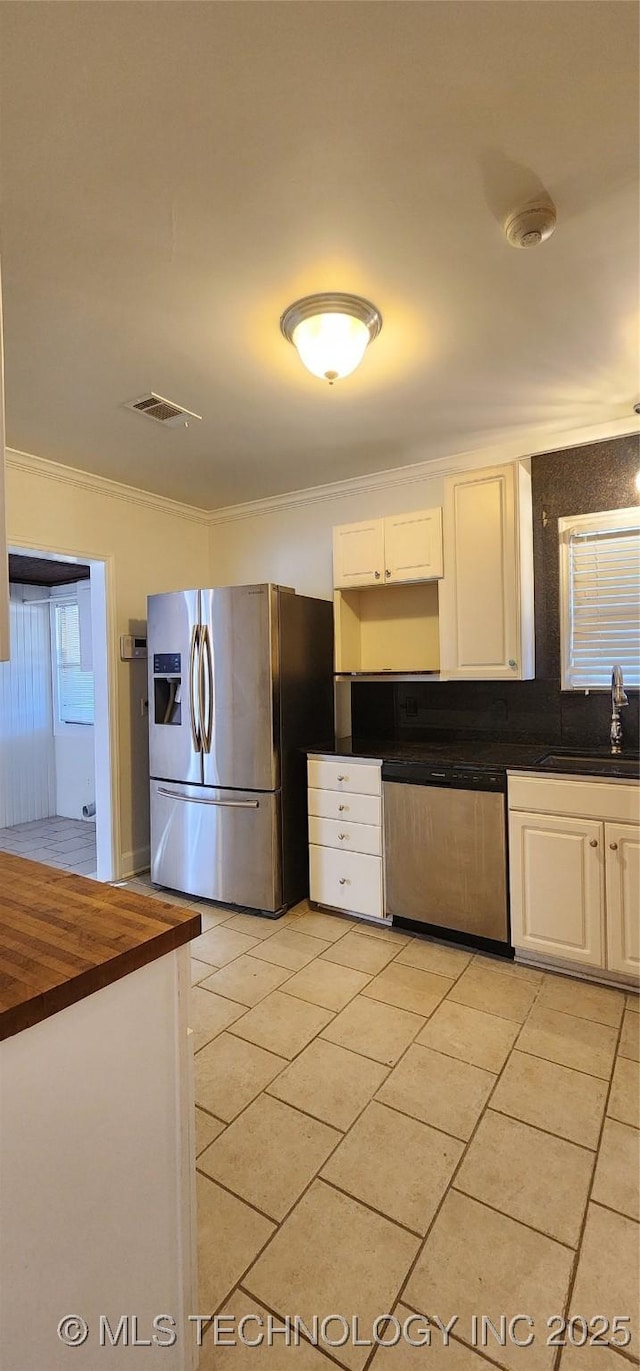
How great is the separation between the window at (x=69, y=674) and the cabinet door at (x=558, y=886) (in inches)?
161

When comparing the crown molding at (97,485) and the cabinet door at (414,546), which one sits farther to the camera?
the crown molding at (97,485)

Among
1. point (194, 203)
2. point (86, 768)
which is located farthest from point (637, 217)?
point (86, 768)

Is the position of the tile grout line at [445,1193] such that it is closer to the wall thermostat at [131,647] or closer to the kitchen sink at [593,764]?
the kitchen sink at [593,764]

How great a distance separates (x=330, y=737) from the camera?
351 cm

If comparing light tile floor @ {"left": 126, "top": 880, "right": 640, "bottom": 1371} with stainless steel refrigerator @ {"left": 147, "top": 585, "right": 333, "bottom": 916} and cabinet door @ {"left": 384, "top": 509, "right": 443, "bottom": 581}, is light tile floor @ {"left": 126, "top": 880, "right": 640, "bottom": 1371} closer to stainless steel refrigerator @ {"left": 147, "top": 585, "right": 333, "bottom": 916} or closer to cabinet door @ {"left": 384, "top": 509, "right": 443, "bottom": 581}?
stainless steel refrigerator @ {"left": 147, "top": 585, "right": 333, "bottom": 916}

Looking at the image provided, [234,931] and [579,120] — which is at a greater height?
[579,120]

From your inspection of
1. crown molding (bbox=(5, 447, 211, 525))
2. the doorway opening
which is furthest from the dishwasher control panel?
the doorway opening

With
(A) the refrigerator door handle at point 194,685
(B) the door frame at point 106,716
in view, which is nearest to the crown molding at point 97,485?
(B) the door frame at point 106,716

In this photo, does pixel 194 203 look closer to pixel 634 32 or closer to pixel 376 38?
pixel 376 38

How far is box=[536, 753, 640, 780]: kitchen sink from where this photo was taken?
227 centimetres

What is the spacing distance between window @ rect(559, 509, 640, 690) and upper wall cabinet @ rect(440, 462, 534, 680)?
0.65 feet

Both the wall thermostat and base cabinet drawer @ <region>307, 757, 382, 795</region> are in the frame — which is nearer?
base cabinet drawer @ <region>307, 757, 382, 795</region>

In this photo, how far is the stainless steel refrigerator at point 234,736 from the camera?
3.04 meters

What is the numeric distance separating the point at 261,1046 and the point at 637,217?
2.79 meters
